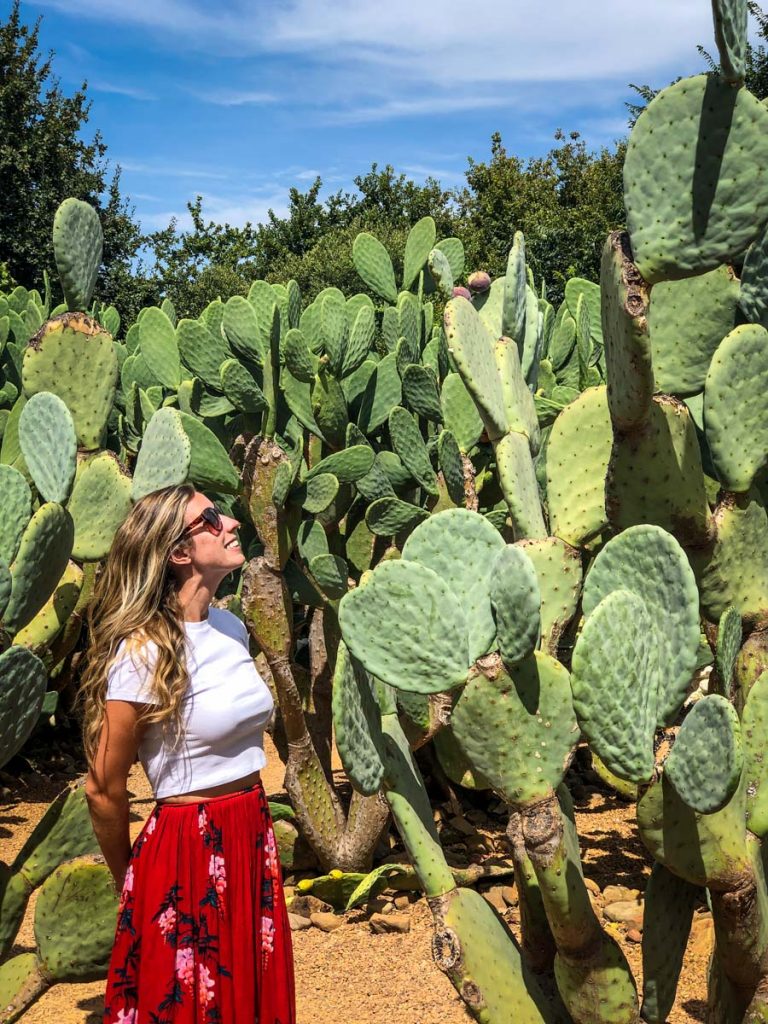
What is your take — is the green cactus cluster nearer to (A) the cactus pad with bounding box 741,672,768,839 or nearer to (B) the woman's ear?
(A) the cactus pad with bounding box 741,672,768,839

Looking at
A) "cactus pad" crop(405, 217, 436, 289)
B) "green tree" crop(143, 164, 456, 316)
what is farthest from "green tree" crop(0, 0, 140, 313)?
"cactus pad" crop(405, 217, 436, 289)

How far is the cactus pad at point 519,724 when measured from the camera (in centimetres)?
202

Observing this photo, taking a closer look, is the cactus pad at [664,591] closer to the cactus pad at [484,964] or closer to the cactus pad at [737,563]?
the cactus pad at [737,563]

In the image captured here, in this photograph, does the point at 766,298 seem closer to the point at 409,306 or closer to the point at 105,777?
the point at 105,777

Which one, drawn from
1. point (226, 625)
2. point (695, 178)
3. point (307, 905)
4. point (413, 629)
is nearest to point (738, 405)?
point (695, 178)

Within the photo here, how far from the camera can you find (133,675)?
1.99 meters

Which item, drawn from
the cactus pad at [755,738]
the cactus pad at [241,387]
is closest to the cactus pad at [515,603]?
the cactus pad at [755,738]

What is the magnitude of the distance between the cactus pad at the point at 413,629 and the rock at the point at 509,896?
1.88m

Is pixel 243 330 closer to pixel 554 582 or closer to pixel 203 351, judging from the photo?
pixel 203 351

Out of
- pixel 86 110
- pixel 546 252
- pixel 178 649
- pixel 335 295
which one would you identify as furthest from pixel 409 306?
pixel 86 110

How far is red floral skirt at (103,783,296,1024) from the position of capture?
2.01 metres

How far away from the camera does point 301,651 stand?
17.7 feet

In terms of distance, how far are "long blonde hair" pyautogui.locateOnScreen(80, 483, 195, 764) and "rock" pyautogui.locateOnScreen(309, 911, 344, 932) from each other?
5.76 ft

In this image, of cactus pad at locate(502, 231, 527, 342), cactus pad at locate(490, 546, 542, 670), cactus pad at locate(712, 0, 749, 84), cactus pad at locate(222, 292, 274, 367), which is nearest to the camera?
cactus pad at locate(712, 0, 749, 84)
